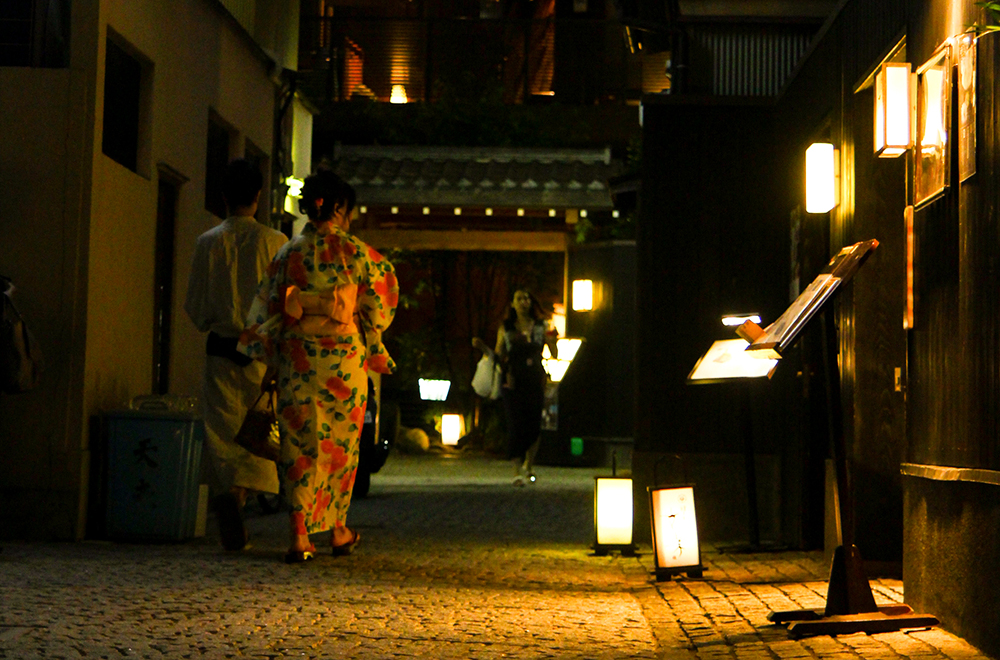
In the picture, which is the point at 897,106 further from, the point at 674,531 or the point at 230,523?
the point at 230,523

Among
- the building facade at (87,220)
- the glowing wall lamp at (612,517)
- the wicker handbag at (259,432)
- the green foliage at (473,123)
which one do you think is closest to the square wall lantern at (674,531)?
the glowing wall lamp at (612,517)

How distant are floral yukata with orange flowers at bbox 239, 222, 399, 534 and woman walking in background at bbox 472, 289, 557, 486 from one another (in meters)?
6.56

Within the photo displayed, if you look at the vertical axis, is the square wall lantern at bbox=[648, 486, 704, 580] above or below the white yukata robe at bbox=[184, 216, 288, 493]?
below

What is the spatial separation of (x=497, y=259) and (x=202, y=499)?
49.8ft

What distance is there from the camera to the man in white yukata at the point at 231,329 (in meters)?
7.96

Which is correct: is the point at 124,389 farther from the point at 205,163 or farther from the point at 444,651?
the point at 444,651

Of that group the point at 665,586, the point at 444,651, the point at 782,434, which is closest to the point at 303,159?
the point at 782,434

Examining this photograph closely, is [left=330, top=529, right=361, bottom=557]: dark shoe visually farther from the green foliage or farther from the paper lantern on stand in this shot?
the green foliage

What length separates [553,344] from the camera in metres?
14.5

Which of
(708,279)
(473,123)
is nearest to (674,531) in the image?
(708,279)

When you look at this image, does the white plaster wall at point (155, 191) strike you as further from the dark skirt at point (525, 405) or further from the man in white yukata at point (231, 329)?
the dark skirt at point (525, 405)

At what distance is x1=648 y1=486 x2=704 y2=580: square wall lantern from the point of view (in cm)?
724

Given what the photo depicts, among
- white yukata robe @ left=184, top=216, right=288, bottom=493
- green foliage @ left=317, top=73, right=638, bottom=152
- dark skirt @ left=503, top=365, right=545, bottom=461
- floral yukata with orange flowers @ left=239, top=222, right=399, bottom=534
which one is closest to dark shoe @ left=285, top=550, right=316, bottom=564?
floral yukata with orange flowers @ left=239, top=222, right=399, bottom=534

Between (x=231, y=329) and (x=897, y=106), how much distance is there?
14.2ft
